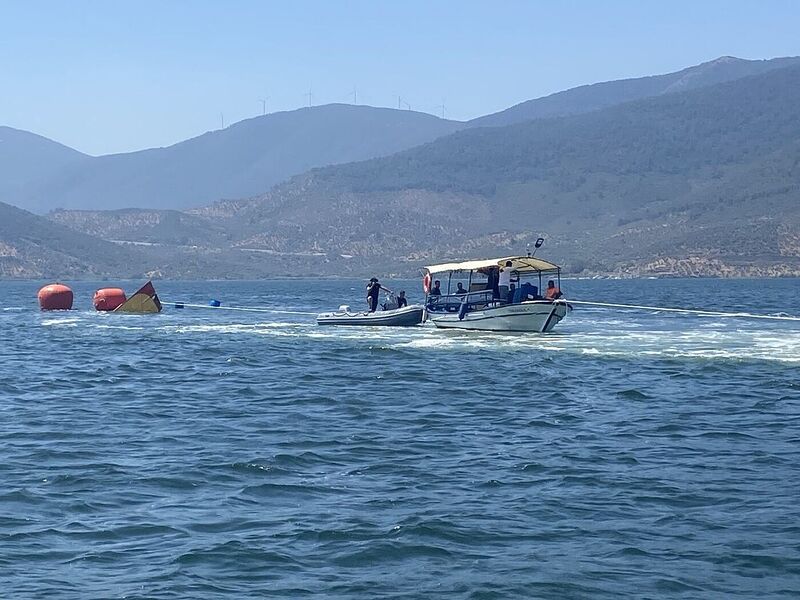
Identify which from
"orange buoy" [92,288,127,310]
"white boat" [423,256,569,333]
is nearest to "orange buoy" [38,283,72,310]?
"orange buoy" [92,288,127,310]

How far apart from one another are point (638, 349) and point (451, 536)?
29.0m

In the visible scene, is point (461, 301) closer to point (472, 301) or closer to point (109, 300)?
point (472, 301)

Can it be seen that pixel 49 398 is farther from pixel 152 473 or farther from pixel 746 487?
pixel 746 487

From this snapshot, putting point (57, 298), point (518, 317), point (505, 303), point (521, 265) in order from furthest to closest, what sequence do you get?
point (57, 298)
point (521, 265)
point (505, 303)
point (518, 317)

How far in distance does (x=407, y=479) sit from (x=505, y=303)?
32.5 meters

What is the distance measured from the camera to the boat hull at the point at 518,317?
5247 centimetres

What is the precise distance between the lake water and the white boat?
10551 millimetres

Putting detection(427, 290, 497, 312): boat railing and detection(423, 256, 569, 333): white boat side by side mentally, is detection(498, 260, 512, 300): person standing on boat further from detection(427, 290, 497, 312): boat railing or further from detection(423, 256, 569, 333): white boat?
detection(427, 290, 497, 312): boat railing

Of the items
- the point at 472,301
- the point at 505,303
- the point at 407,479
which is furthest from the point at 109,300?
the point at 407,479

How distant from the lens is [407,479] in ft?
70.6

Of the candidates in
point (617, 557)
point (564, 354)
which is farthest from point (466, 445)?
point (564, 354)

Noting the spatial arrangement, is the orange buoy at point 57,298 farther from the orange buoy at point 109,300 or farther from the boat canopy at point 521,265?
Result: the boat canopy at point 521,265

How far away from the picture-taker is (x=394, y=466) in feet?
74.4

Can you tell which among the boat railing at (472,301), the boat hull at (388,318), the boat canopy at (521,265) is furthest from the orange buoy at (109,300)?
the boat canopy at (521,265)
